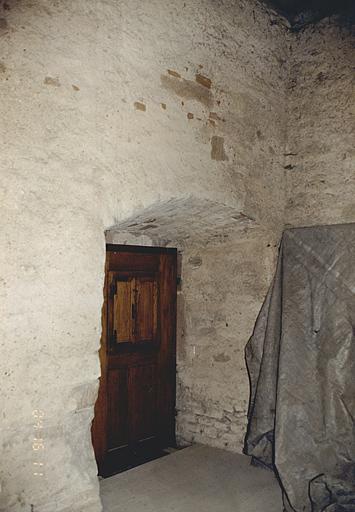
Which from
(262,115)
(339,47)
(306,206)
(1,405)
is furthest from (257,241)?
(1,405)

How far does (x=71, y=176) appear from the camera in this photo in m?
2.05

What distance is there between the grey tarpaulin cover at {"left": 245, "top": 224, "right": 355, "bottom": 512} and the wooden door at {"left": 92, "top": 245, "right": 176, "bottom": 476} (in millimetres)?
712

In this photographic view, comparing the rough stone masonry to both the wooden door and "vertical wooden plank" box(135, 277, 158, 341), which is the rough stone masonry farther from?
"vertical wooden plank" box(135, 277, 158, 341)

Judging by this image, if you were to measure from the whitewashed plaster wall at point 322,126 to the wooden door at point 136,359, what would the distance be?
106 cm

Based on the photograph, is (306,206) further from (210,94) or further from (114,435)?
(114,435)

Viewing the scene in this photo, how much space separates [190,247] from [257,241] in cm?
56

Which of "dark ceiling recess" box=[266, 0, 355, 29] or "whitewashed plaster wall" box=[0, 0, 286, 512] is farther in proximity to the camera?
"dark ceiling recess" box=[266, 0, 355, 29]

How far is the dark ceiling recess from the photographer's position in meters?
3.00

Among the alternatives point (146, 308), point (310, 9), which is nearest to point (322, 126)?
point (310, 9)

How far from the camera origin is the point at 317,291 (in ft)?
9.32

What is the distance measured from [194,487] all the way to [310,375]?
936 millimetres
